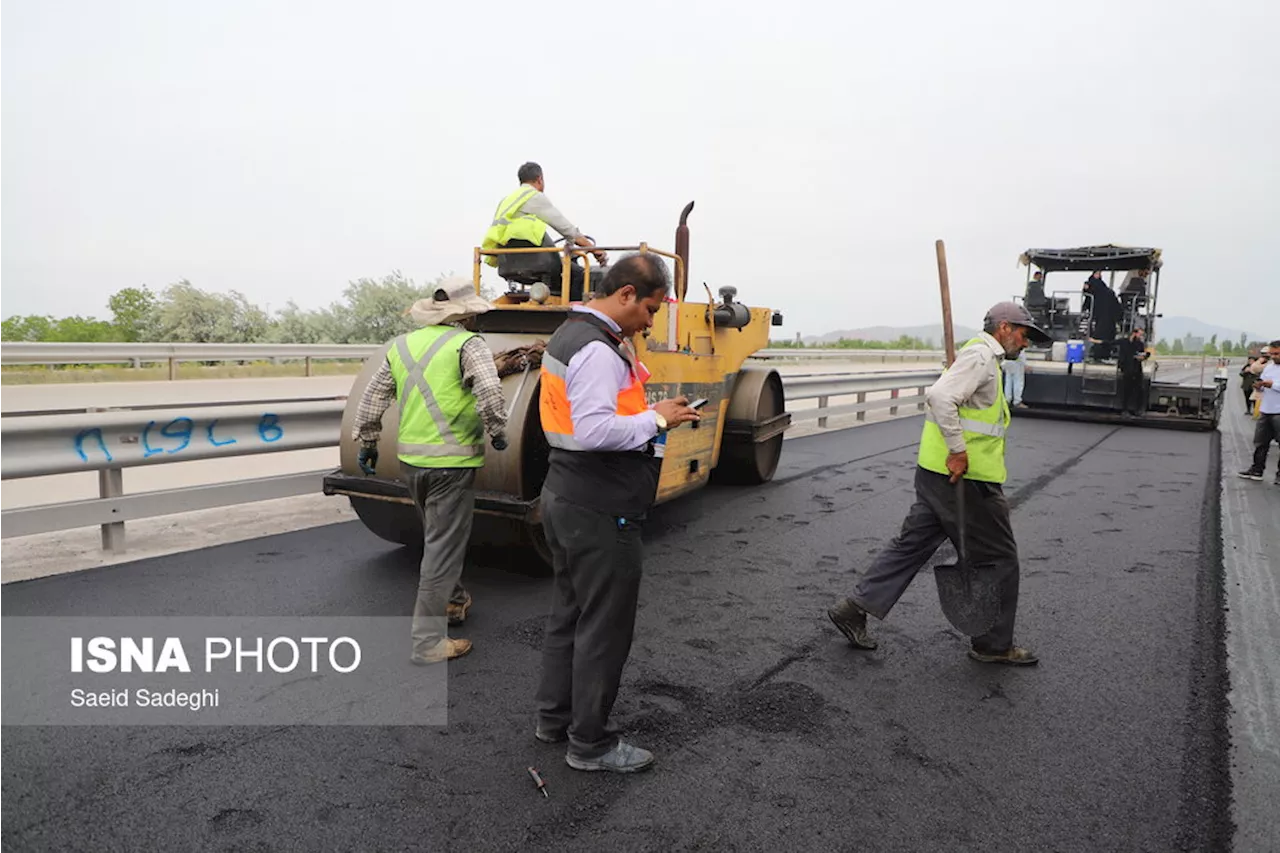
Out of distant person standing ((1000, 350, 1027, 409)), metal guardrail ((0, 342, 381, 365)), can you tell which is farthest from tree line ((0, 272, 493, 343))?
distant person standing ((1000, 350, 1027, 409))

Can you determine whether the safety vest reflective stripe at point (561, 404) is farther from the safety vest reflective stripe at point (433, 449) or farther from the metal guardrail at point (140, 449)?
the metal guardrail at point (140, 449)

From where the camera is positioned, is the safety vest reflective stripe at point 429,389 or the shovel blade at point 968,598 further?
the shovel blade at point 968,598

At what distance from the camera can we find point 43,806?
2719mm

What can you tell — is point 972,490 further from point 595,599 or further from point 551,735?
point 551,735

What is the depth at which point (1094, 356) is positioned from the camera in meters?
16.2

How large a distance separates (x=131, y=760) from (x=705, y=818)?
1975 millimetres

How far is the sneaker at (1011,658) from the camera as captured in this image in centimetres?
419

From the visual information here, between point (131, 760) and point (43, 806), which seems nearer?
point (43, 806)

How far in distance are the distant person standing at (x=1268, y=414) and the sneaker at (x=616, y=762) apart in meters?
9.22

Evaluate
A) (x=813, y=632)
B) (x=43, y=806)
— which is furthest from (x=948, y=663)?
(x=43, y=806)

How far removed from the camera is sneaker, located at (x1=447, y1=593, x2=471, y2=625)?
446 cm

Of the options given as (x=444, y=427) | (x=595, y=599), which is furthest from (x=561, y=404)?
(x=444, y=427)

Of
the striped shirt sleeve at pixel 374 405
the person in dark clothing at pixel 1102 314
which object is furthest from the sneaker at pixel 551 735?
the person in dark clothing at pixel 1102 314

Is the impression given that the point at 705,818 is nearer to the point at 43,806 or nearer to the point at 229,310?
the point at 43,806
